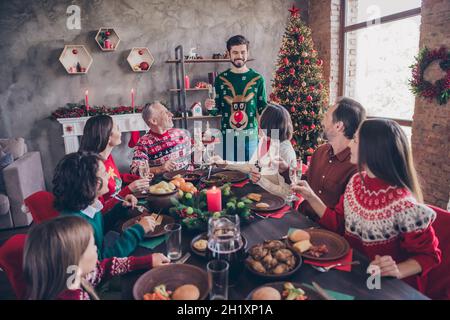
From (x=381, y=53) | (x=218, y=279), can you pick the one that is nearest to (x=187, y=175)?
(x=218, y=279)

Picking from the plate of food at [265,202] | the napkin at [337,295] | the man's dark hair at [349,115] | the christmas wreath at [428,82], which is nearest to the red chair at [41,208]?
the plate of food at [265,202]

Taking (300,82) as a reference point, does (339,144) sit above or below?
below

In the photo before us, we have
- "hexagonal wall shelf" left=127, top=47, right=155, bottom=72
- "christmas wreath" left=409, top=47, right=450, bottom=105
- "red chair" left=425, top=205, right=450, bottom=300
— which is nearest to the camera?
"red chair" left=425, top=205, right=450, bottom=300

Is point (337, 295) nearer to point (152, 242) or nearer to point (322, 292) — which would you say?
point (322, 292)

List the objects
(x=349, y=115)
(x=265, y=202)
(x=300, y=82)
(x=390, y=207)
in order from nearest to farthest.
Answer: (x=390, y=207) → (x=265, y=202) → (x=349, y=115) → (x=300, y=82)

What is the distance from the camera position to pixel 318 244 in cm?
133

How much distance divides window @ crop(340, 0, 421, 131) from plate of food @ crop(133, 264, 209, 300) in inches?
139

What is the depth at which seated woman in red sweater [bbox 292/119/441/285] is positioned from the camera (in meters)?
1.22

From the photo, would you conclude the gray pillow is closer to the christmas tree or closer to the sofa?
the sofa

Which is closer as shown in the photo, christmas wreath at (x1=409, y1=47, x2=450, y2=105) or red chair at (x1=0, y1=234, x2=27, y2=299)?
red chair at (x1=0, y1=234, x2=27, y2=299)

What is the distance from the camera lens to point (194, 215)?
1551 millimetres

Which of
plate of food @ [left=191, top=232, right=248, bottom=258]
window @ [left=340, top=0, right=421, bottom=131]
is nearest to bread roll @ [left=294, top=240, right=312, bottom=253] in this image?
plate of food @ [left=191, top=232, right=248, bottom=258]

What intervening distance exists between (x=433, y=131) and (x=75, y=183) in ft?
11.2
